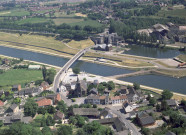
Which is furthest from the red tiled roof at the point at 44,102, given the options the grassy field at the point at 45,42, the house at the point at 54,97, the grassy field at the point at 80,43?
the grassy field at the point at 80,43

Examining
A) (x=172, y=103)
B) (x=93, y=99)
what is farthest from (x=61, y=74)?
(x=172, y=103)

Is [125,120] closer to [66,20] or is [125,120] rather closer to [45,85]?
[45,85]

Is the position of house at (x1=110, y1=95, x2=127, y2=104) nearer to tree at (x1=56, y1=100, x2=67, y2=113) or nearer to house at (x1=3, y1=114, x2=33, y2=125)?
tree at (x1=56, y1=100, x2=67, y2=113)

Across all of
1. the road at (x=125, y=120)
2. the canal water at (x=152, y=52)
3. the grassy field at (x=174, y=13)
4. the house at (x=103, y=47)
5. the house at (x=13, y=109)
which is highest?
the grassy field at (x=174, y=13)

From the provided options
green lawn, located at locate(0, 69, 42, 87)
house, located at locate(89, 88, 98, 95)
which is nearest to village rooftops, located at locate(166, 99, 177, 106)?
house, located at locate(89, 88, 98, 95)

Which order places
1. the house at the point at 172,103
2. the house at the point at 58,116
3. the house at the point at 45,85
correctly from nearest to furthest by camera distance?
1. the house at the point at 58,116
2. the house at the point at 172,103
3. the house at the point at 45,85

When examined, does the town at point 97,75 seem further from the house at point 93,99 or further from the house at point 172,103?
the house at point 93,99
